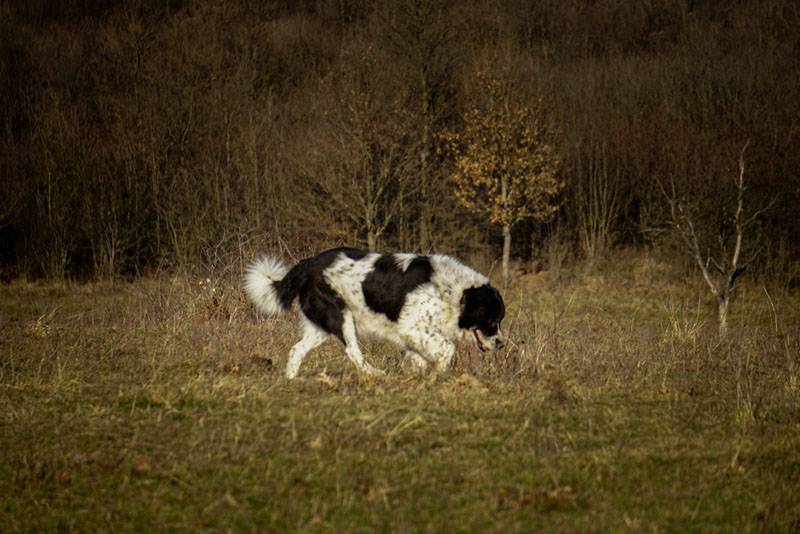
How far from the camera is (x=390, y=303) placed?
29.1ft

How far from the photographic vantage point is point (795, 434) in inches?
269

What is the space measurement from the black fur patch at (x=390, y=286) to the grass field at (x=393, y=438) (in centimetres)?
76

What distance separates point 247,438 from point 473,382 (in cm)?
265

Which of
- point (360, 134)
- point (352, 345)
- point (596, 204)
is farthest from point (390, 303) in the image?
point (596, 204)

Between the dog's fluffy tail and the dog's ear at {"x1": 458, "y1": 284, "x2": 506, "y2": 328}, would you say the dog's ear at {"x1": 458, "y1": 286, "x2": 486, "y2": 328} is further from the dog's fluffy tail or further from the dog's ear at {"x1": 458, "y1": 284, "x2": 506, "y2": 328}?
the dog's fluffy tail

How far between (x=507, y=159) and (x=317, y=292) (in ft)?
58.6

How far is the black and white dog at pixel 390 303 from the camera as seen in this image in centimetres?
881

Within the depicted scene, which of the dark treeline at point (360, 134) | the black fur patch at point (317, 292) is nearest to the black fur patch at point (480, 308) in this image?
the black fur patch at point (317, 292)

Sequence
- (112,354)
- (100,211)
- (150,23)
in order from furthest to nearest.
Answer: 1. (150,23)
2. (100,211)
3. (112,354)

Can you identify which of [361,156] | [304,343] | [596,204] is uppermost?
[304,343]

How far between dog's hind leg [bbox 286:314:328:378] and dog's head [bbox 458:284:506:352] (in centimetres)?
155

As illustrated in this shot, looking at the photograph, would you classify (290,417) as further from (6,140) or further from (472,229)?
(6,140)

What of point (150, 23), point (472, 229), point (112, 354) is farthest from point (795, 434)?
point (150, 23)

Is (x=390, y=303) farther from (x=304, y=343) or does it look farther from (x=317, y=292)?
(x=304, y=343)
